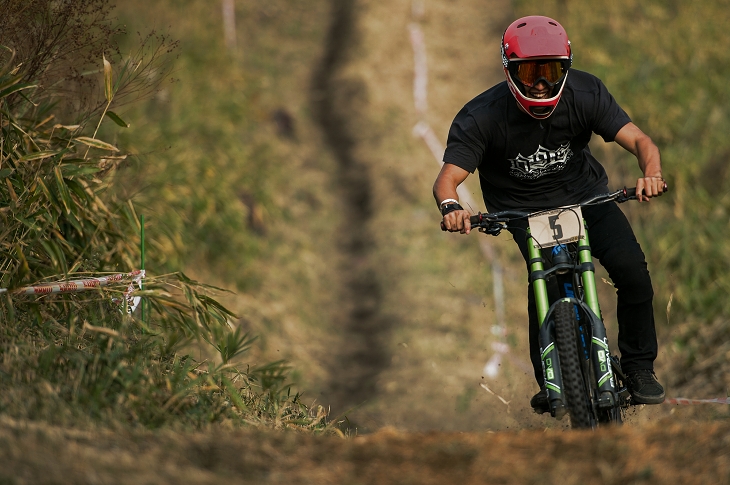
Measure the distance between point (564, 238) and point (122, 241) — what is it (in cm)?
315

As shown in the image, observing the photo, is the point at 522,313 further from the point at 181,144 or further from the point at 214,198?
the point at 181,144

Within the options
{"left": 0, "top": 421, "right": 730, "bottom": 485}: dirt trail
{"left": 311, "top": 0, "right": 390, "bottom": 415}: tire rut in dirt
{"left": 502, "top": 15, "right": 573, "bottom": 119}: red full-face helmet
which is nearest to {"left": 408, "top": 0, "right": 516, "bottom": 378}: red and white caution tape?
{"left": 311, "top": 0, "right": 390, "bottom": 415}: tire rut in dirt

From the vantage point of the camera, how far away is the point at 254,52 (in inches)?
717

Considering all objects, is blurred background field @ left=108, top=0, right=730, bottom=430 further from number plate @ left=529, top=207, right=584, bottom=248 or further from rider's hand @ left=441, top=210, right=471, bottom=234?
rider's hand @ left=441, top=210, right=471, bottom=234

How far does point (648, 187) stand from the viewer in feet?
15.8

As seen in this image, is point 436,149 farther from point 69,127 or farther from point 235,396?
point 235,396

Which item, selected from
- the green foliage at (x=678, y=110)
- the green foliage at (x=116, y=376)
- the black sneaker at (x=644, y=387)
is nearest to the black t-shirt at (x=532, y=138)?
the black sneaker at (x=644, y=387)

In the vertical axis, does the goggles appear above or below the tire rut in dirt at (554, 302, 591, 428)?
above

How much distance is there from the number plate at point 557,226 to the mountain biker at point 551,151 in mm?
128

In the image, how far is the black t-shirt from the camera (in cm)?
530

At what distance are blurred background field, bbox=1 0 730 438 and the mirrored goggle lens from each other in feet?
8.07

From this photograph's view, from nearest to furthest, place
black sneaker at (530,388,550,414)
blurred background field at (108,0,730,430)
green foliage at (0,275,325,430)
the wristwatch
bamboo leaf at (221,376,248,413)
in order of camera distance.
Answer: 1. green foliage at (0,275,325,430)
2. bamboo leaf at (221,376,248,413)
3. the wristwatch
4. black sneaker at (530,388,550,414)
5. blurred background field at (108,0,730,430)

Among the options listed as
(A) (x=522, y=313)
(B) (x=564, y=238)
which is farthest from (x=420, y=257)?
(B) (x=564, y=238)

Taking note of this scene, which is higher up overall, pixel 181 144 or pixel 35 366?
pixel 181 144
